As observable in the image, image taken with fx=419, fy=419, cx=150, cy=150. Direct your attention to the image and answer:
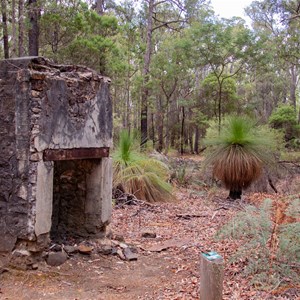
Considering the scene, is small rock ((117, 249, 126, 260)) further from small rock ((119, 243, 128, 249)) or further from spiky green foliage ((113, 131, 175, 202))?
spiky green foliage ((113, 131, 175, 202))

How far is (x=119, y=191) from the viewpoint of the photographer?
905cm

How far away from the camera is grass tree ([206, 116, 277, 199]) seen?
936cm

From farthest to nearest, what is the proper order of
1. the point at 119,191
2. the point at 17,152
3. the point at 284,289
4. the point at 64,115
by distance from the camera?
the point at 119,191, the point at 64,115, the point at 17,152, the point at 284,289

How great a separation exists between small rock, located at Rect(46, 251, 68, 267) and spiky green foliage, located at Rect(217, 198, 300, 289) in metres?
1.84

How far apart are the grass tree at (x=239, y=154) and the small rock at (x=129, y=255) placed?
450 cm

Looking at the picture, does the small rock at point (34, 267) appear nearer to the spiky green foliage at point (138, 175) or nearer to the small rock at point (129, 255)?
the small rock at point (129, 255)

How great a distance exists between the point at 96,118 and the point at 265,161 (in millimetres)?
5374

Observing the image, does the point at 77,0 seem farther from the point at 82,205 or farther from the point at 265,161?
the point at 82,205

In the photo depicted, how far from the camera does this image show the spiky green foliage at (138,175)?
30.2 feet

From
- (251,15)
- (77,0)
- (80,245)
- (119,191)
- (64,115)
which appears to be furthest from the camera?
(251,15)

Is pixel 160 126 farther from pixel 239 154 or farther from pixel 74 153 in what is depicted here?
pixel 74 153

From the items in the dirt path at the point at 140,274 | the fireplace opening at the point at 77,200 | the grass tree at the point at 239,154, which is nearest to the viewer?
the dirt path at the point at 140,274

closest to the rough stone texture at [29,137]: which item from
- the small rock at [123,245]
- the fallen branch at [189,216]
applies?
the small rock at [123,245]

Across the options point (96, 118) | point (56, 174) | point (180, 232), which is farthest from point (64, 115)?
point (180, 232)
